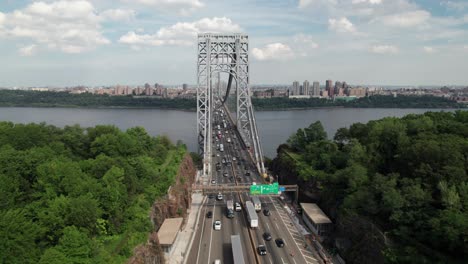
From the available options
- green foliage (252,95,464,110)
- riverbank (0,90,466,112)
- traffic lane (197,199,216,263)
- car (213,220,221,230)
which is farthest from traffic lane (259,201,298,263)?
green foliage (252,95,464,110)

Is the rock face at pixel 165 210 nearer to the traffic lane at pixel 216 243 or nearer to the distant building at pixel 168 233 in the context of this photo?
the distant building at pixel 168 233

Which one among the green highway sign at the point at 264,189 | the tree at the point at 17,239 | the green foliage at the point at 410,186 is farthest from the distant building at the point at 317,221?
the tree at the point at 17,239

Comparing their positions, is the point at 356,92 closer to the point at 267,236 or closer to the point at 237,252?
the point at 267,236

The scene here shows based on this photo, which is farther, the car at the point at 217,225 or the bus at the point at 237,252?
the car at the point at 217,225

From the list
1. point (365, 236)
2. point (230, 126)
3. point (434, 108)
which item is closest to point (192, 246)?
point (365, 236)

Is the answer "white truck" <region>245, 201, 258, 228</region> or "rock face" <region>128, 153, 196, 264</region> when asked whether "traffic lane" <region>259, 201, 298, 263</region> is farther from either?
"rock face" <region>128, 153, 196, 264</region>
